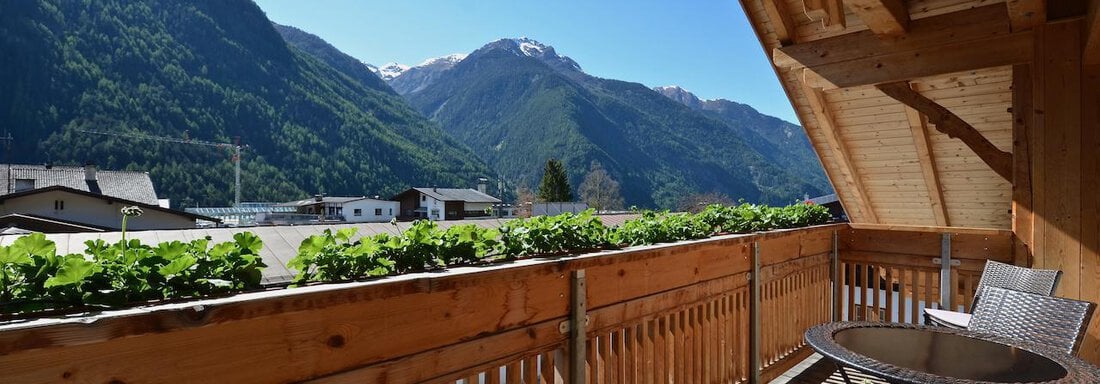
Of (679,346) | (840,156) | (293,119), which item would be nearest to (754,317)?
(679,346)

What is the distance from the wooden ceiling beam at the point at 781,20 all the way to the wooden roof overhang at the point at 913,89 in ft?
0.04

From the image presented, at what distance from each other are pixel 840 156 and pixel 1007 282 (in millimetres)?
4051

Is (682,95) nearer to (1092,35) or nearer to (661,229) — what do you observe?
(1092,35)

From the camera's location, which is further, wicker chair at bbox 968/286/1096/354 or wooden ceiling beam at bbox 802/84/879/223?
wooden ceiling beam at bbox 802/84/879/223

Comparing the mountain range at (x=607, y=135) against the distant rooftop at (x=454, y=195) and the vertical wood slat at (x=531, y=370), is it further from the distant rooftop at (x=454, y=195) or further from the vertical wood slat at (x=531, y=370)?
the vertical wood slat at (x=531, y=370)

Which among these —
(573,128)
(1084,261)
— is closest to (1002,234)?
(1084,261)

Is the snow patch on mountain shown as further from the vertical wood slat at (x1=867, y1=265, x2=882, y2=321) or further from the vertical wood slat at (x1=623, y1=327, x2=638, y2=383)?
the vertical wood slat at (x1=623, y1=327, x2=638, y2=383)

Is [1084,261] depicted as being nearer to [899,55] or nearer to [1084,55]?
[1084,55]

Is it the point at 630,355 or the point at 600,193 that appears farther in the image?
the point at 600,193

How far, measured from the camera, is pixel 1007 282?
276 centimetres

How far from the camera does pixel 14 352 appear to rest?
30.5 inches

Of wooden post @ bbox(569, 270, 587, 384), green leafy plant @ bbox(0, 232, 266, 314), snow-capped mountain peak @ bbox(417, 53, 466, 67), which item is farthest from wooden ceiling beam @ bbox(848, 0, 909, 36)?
snow-capped mountain peak @ bbox(417, 53, 466, 67)

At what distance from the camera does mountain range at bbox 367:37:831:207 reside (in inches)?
3231

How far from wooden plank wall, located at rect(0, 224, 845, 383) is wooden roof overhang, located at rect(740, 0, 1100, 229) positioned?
2142 millimetres
